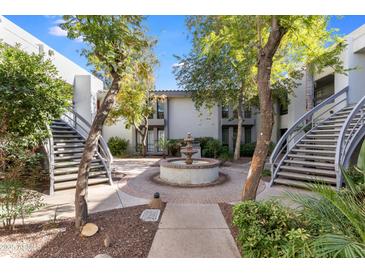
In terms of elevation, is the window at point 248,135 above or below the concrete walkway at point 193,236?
above

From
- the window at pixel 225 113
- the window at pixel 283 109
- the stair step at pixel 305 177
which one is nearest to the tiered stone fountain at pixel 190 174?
the stair step at pixel 305 177

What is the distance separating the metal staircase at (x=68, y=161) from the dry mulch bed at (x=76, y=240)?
104 inches

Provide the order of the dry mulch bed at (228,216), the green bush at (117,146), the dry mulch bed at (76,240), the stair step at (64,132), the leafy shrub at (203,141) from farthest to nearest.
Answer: the green bush at (117,146) → the leafy shrub at (203,141) → the stair step at (64,132) → the dry mulch bed at (228,216) → the dry mulch bed at (76,240)

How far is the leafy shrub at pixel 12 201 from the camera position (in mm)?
3400

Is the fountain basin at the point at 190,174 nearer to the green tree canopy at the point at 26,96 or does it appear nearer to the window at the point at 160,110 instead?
the green tree canopy at the point at 26,96

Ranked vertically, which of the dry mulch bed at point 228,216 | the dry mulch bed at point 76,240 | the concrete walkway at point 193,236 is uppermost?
the dry mulch bed at point 76,240

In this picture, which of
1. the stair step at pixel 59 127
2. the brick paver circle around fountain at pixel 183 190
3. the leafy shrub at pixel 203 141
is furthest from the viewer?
the leafy shrub at pixel 203 141

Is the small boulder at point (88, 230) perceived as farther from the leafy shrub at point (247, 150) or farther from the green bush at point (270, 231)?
the leafy shrub at point (247, 150)

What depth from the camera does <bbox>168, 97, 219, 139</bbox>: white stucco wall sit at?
16797mm

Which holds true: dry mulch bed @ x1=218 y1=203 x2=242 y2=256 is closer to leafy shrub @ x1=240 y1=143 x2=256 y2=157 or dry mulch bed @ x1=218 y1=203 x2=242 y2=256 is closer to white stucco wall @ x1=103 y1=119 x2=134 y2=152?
leafy shrub @ x1=240 y1=143 x2=256 y2=157

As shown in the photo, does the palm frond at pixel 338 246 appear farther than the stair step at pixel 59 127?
No

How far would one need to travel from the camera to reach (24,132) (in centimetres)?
443

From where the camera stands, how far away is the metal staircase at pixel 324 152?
19.5 ft
